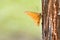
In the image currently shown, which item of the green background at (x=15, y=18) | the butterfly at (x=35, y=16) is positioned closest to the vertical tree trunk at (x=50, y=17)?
the butterfly at (x=35, y=16)

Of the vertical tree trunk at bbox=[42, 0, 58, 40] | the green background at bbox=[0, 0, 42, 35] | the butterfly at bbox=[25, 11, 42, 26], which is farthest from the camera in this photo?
the green background at bbox=[0, 0, 42, 35]

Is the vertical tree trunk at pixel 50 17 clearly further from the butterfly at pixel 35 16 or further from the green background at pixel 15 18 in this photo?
the green background at pixel 15 18

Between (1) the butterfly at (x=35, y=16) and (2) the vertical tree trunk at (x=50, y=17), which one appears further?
(1) the butterfly at (x=35, y=16)

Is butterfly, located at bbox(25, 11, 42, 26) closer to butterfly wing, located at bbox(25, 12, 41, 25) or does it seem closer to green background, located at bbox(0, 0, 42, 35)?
butterfly wing, located at bbox(25, 12, 41, 25)

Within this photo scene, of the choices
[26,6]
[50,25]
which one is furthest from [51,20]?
[26,6]

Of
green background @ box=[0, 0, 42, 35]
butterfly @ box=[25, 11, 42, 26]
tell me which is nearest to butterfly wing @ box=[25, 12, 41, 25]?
butterfly @ box=[25, 11, 42, 26]

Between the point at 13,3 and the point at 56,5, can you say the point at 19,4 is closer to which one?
the point at 13,3
